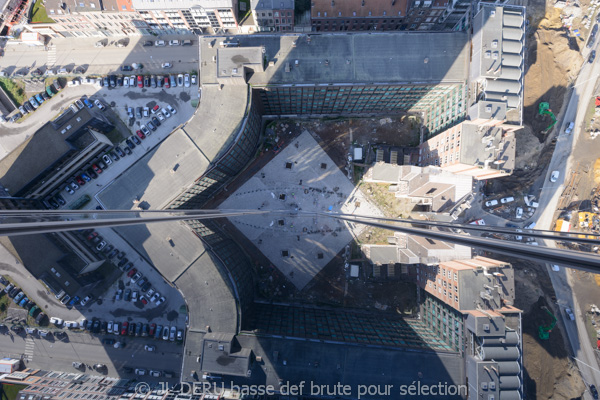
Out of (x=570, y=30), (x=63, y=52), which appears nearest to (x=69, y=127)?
(x=63, y=52)

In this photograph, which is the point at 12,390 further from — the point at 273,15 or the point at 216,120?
the point at 273,15

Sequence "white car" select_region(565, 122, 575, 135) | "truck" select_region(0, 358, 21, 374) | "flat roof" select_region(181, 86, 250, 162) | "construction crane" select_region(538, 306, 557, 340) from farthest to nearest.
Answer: "white car" select_region(565, 122, 575, 135) < "truck" select_region(0, 358, 21, 374) < "construction crane" select_region(538, 306, 557, 340) < "flat roof" select_region(181, 86, 250, 162)

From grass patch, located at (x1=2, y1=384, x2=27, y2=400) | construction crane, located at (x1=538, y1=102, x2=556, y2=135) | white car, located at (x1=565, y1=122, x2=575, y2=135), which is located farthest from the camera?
white car, located at (x1=565, y1=122, x2=575, y2=135)

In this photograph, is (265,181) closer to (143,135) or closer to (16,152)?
(143,135)

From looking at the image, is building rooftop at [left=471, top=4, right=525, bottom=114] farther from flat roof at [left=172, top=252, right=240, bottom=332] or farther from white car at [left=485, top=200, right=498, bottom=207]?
flat roof at [left=172, top=252, right=240, bottom=332]

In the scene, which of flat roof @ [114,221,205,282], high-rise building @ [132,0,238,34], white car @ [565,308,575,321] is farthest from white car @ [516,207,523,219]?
high-rise building @ [132,0,238,34]

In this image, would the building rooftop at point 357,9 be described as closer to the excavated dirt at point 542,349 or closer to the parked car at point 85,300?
the excavated dirt at point 542,349

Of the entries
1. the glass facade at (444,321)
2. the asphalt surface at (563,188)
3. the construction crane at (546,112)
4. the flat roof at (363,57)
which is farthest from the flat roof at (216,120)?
the asphalt surface at (563,188)
